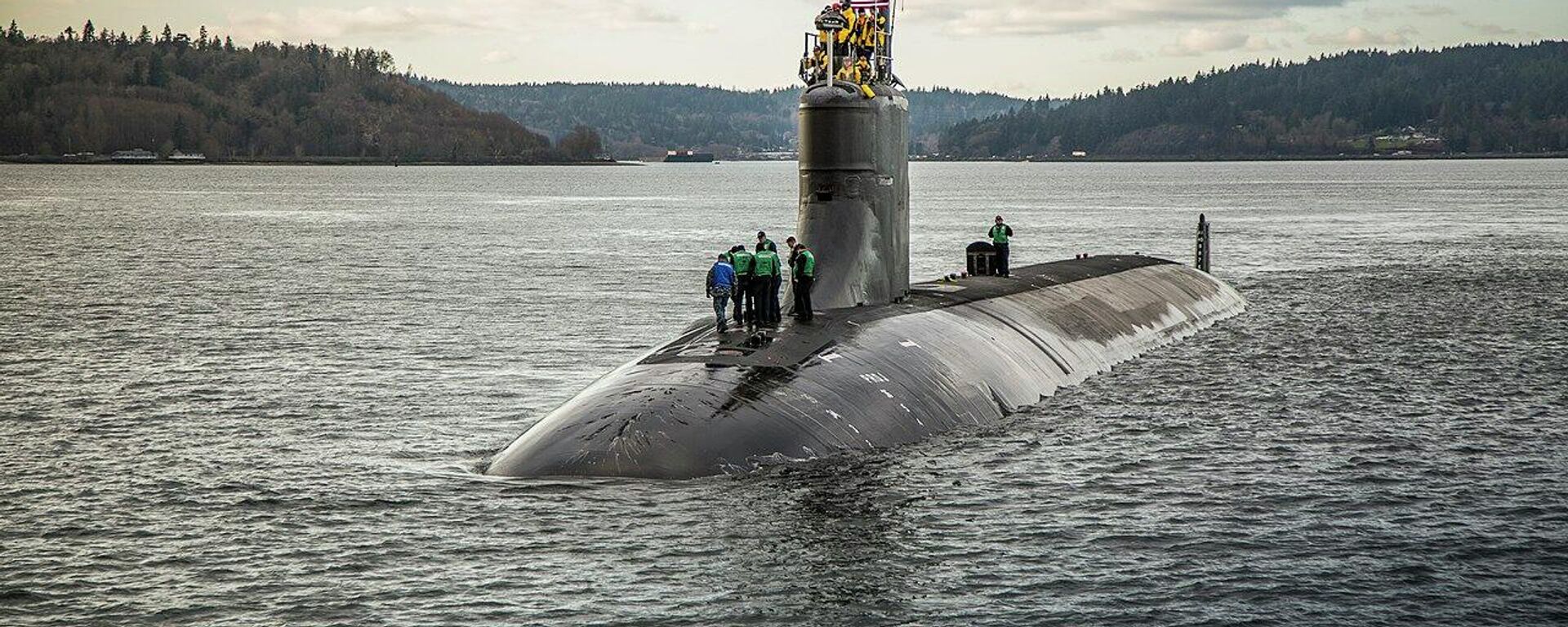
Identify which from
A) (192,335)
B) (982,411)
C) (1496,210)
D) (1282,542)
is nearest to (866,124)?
(982,411)

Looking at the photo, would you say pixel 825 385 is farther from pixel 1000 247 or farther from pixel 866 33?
pixel 1000 247

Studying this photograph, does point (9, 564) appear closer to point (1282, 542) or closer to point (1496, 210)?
point (1282, 542)

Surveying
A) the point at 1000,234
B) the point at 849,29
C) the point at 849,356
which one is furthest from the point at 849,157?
the point at 1000,234

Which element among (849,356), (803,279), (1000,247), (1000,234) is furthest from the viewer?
(1000,234)

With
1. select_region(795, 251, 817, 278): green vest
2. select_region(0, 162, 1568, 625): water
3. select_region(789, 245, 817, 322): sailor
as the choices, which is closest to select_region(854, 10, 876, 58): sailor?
select_region(789, 245, 817, 322): sailor

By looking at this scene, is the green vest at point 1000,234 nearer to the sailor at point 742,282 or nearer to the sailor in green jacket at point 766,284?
the sailor at point 742,282

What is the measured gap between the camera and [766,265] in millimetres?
26875

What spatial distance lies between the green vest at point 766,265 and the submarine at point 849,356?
33.7 inches

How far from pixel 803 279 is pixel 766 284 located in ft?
1.92

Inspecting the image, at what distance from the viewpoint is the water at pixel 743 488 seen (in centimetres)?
1812

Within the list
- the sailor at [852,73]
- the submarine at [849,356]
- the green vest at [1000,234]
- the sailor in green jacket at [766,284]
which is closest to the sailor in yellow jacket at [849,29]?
the sailor at [852,73]

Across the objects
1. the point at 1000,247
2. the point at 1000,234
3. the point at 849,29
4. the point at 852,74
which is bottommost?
the point at 1000,247

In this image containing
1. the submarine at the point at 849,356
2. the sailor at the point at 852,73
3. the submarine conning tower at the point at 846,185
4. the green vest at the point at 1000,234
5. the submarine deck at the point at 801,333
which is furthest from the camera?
the green vest at the point at 1000,234

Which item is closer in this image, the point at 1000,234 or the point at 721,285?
the point at 721,285
